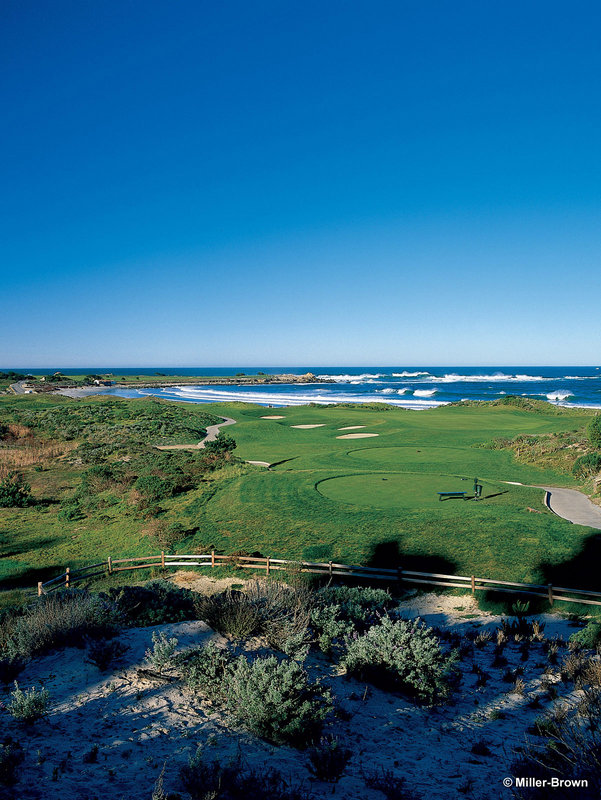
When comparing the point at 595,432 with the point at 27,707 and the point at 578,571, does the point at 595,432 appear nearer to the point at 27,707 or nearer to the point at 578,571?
the point at 578,571

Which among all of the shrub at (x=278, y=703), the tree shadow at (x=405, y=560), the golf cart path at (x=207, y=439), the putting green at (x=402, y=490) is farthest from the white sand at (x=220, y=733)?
the golf cart path at (x=207, y=439)

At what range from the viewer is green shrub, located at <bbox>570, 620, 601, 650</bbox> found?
1024 centimetres

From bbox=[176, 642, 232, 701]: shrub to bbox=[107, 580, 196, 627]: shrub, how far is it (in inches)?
102

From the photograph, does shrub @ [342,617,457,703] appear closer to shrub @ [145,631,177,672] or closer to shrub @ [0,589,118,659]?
shrub @ [145,631,177,672]

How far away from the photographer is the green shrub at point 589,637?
33.6ft

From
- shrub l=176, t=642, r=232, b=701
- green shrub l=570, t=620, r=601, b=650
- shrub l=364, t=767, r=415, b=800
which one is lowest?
green shrub l=570, t=620, r=601, b=650

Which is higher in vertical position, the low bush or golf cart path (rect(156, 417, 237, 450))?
the low bush

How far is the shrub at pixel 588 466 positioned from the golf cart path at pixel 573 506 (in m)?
2.19

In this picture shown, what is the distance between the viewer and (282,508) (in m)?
20.8

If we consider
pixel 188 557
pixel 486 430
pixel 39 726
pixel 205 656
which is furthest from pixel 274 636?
pixel 486 430

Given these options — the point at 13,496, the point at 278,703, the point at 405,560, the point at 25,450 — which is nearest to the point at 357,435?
the point at 13,496

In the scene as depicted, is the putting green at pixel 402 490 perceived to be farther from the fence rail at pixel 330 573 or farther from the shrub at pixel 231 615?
the shrub at pixel 231 615

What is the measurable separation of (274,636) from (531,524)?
1206cm

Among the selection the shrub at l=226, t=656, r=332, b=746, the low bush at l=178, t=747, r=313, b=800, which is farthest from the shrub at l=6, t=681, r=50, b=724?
the shrub at l=226, t=656, r=332, b=746
